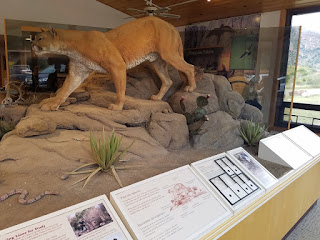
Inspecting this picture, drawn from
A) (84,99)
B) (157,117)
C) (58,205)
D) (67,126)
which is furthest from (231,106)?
(58,205)

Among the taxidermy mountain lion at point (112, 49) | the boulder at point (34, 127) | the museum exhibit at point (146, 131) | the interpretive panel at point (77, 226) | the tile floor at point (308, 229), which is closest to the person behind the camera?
the interpretive panel at point (77, 226)

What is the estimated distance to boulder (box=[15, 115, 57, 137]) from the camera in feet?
6.33

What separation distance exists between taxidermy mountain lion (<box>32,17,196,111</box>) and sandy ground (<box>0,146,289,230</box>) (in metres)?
0.72

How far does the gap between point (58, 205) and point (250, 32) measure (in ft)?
10.5

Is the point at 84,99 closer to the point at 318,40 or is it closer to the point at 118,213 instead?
the point at 118,213

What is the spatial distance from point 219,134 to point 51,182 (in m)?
1.97

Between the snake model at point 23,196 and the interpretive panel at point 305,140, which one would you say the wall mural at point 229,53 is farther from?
the snake model at point 23,196

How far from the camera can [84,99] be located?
275cm

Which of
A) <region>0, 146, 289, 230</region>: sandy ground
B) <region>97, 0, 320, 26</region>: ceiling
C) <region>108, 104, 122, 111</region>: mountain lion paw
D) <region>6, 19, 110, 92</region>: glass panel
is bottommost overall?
<region>0, 146, 289, 230</region>: sandy ground

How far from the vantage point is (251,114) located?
A: 11.6ft

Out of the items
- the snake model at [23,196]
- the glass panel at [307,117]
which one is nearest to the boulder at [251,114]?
the glass panel at [307,117]

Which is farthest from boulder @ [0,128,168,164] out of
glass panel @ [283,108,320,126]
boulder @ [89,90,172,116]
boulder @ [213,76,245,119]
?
glass panel @ [283,108,320,126]

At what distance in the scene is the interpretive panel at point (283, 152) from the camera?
2232mm

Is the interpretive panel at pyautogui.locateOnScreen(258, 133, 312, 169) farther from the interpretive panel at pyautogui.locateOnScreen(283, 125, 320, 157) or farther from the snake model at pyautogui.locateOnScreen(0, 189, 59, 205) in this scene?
the snake model at pyautogui.locateOnScreen(0, 189, 59, 205)
